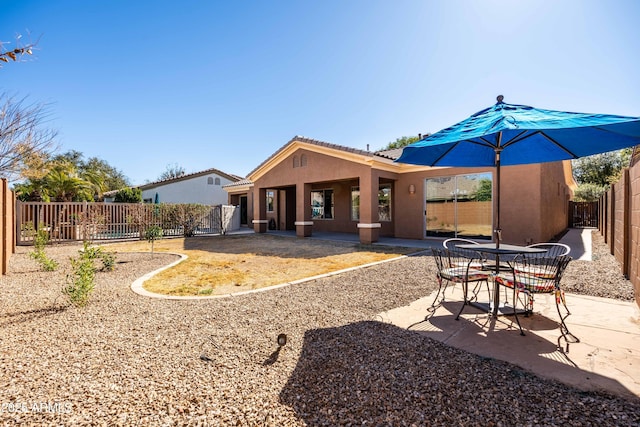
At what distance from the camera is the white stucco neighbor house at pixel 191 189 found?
2538 centimetres

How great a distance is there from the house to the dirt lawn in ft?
8.03

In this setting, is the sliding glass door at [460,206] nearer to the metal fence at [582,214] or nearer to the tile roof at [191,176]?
the metal fence at [582,214]

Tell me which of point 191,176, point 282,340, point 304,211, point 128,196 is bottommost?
point 282,340

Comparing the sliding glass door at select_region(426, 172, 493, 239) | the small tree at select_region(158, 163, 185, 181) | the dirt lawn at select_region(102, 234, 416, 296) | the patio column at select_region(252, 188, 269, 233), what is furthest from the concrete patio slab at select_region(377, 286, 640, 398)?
the small tree at select_region(158, 163, 185, 181)

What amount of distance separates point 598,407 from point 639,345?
1.73 m

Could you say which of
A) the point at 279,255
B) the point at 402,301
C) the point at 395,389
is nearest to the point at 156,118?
the point at 279,255

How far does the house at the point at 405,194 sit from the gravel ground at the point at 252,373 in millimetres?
8306

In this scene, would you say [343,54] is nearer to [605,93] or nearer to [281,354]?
[605,93]

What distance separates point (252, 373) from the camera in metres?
2.60

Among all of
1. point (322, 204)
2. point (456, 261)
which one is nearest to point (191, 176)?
point (322, 204)

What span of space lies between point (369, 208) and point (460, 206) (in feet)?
12.2

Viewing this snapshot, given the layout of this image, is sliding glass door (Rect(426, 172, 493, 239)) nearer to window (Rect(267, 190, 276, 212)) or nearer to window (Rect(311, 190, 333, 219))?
window (Rect(311, 190, 333, 219))

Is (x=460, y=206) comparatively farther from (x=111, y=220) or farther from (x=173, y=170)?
(x=173, y=170)

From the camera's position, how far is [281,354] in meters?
2.94
